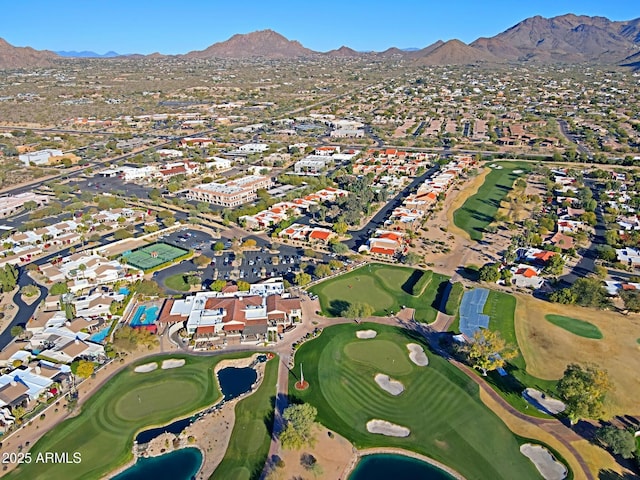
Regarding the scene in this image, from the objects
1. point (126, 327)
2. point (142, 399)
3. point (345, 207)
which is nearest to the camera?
point (142, 399)

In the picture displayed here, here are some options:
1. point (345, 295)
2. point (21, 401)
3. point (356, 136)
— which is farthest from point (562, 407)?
point (356, 136)

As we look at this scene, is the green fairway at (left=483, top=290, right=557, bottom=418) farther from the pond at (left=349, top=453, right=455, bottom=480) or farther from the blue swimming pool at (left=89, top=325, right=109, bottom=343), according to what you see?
the blue swimming pool at (left=89, top=325, right=109, bottom=343)

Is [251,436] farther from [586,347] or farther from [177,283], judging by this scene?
[586,347]

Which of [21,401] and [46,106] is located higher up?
[46,106]

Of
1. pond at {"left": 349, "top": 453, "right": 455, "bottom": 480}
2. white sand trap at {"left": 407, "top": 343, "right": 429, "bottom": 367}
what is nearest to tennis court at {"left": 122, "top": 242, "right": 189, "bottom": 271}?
white sand trap at {"left": 407, "top": 343, "right": 429, "bottom": 367}

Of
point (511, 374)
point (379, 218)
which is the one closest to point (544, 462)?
point (511, 374)

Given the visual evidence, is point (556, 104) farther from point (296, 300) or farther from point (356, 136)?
point (296, 300)

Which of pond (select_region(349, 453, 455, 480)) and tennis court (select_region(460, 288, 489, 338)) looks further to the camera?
tennis court (select_region(460, 288, 489, 338))
